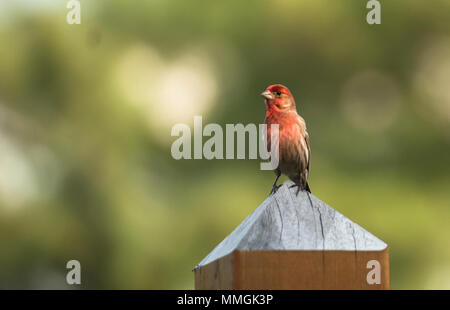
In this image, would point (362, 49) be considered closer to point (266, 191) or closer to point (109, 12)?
point (266, 191)

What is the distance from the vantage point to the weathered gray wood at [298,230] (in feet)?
6.46

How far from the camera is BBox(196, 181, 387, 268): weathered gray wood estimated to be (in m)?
1.97

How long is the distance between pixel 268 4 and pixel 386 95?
6.39 ft

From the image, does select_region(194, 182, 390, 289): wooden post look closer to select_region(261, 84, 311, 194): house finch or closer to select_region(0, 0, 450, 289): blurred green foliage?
select_region(261, 84, 311, 194): house finch

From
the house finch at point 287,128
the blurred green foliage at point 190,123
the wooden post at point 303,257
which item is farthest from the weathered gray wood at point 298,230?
the blurred green foliage at point 190,123

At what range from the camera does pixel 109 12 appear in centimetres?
892

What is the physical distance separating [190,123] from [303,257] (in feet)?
19.8

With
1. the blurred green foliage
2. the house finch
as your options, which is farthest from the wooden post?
the blurred green foliage

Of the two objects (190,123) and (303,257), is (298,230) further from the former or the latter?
(190,123)

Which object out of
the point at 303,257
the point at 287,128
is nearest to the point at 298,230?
the point at 303,257

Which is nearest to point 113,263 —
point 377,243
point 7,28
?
point 7,28

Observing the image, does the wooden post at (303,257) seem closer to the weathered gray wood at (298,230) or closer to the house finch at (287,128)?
the weathered gray wood at (298,230)

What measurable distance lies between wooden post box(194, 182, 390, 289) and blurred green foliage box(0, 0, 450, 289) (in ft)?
17.9
